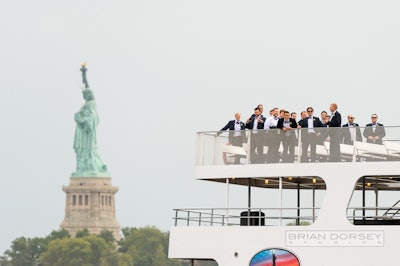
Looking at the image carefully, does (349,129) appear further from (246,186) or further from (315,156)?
(246,186)

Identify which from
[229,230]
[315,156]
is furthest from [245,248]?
[315,156]

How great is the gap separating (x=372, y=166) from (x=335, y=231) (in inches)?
63.9

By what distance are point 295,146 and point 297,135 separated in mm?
270

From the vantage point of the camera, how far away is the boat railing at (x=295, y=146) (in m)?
31.5

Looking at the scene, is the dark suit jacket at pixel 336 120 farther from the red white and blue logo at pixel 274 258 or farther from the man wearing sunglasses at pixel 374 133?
the red white and blue logo at pixel 274 258

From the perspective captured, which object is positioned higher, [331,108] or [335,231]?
[331,108]

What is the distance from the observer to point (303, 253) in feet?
102

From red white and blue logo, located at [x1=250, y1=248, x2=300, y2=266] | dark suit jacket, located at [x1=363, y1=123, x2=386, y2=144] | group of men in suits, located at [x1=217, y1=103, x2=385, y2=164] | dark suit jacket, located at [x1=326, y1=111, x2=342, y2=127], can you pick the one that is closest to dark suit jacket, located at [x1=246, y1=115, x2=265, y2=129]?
group of men in suits, located at [x1=217, y1=103, x2=385, y2=164]

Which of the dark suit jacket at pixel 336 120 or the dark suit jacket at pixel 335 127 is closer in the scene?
the dark suit jacket at pixel 335 127

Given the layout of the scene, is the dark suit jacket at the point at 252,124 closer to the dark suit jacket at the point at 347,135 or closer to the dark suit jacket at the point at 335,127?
the dark suit jacket at the point at 335,127

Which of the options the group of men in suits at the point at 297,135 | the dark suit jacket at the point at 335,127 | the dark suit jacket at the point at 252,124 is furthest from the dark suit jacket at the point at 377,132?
the dark suit jacket at the point at 252,124

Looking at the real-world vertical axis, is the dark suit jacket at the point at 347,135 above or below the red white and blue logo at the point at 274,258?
above

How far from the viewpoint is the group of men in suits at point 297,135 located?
31812mm

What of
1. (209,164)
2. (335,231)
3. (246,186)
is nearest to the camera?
(335,231)
